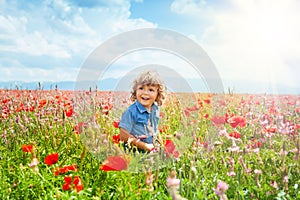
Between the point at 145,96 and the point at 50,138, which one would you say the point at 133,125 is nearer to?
the point at 145,96

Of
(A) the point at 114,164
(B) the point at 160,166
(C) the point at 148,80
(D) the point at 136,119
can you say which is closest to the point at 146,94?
(C) the point at 148,80

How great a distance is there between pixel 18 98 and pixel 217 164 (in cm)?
463

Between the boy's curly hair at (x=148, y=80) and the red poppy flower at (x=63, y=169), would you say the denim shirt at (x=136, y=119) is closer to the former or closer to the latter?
the boy's curly hair at (x=148, y=80)

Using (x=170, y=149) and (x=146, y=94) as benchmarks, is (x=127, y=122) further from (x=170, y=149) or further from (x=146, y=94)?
(x=170, y=149)

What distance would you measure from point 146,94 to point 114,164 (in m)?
1.41

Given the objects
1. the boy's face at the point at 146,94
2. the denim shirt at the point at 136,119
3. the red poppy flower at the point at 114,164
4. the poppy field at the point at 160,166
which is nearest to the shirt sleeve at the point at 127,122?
the denim shirt at the point at 136,119

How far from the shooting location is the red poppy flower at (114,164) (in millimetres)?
2798

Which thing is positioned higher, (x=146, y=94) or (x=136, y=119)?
(x=146, y=94)

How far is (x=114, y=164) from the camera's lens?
287cm

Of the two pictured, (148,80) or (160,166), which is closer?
(160,166)

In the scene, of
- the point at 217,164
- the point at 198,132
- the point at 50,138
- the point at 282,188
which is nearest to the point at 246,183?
the point at 282,188

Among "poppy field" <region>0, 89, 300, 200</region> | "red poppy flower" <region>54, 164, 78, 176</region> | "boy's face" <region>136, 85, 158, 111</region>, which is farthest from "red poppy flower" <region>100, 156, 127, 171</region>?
"boy's face" <region>136, 85, 158, 111</region>

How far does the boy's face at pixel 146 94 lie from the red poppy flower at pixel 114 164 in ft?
3.97

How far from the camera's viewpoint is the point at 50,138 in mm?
4410
